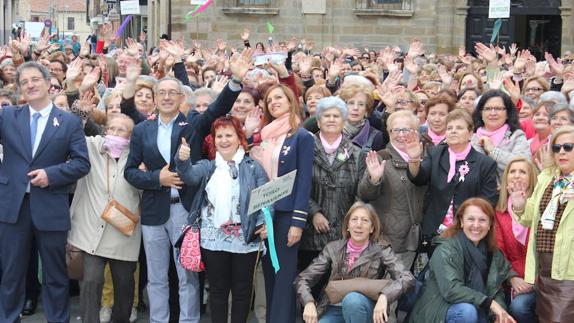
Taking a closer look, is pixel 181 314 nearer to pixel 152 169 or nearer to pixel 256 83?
pixel 152 169

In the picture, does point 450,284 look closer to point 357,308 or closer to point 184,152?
→ point 357,308

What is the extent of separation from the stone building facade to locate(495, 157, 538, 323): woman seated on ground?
18036 millimetres

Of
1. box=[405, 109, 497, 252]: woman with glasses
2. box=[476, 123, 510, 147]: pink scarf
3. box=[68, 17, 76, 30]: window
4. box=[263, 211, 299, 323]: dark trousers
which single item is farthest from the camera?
box=[68, 17, 76, 30]: window

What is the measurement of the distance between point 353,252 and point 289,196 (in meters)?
0.63

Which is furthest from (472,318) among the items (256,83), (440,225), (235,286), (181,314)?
(256,83)

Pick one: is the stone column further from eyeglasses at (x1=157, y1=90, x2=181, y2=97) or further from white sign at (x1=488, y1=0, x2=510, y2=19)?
eyeglasses at (x1=157, y1=90, x2=181, y2=97)

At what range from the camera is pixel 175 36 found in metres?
26.0

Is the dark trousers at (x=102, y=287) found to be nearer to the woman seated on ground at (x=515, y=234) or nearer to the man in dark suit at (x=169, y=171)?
the man in dark suit at (x=169, y=171)

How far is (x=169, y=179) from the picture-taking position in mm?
7207

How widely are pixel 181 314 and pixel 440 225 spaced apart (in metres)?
2.15

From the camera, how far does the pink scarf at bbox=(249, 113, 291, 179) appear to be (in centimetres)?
731

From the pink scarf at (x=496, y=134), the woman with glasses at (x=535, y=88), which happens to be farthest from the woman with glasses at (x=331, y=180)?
the woman with glasses at (x=535, y=88)

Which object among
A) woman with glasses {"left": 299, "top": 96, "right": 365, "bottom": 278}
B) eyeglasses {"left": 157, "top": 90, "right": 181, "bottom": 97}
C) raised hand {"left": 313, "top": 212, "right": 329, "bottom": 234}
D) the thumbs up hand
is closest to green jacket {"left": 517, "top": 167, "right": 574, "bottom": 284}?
woman with glasses {"left": 299, "top": 96, "right": 365, "bottom": 278}

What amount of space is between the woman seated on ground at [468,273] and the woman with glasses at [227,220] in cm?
131
